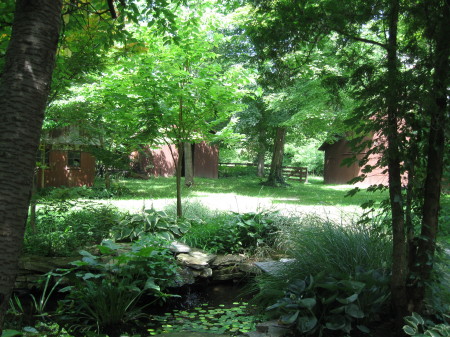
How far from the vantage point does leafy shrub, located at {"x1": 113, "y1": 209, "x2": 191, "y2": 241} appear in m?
6.17

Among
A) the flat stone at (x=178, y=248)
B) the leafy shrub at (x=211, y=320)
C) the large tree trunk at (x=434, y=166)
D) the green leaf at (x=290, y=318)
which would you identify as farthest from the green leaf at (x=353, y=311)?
the flat stone at (x=178, y=248)

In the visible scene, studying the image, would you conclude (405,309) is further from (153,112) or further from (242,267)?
(153,112)

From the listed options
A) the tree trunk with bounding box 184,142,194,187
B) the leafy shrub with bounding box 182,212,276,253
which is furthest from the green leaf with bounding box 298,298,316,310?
the tree trunk with bounding box 184,142,194,187

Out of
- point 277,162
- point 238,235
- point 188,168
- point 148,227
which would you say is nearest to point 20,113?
point 238,235

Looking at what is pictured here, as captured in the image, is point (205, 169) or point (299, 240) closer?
point (299, 240)

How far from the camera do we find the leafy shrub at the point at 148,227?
617 cm

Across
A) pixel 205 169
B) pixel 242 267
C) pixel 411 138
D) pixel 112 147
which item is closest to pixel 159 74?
pixel 242 267

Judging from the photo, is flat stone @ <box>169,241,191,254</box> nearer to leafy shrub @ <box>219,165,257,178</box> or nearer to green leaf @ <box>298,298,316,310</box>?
green leaf @ <box>298,298,316,310</box>

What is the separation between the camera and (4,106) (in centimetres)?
145

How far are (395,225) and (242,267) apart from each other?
9.87 feet

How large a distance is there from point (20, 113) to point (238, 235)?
5.03m

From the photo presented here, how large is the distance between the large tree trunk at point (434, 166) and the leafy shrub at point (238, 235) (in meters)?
3.13

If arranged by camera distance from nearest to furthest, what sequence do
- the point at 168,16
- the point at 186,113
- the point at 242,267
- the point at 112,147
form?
the point at 168,16 → the point at 242,267 → the point at 186,113 → the point at 112,147

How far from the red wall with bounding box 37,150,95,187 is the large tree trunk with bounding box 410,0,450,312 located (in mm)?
15453
